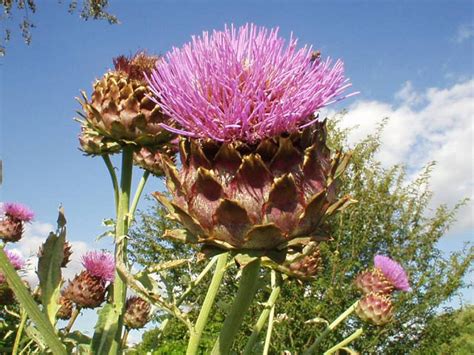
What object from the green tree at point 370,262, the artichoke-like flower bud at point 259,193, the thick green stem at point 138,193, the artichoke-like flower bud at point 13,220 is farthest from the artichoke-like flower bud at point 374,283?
the green tree at point 370,262

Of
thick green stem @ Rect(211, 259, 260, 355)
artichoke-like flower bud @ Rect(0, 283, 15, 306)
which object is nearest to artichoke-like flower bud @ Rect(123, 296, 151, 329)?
artichoke-like flower bud @ Rect(0, 283, 15, 306)

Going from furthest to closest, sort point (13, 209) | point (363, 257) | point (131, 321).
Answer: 1. point (363, 257)
2. point (13, 209)
3. point (131, 321)

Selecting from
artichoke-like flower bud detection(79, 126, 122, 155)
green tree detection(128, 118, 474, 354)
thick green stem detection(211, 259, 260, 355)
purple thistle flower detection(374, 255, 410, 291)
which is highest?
green tree detection(128, 118, 474, 354)

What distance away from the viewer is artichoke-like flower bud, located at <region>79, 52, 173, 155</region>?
5.68 ft

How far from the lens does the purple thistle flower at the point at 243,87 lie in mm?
1163

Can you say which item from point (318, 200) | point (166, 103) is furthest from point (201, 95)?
point (318, 200)

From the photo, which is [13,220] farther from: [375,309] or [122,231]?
[375,309]

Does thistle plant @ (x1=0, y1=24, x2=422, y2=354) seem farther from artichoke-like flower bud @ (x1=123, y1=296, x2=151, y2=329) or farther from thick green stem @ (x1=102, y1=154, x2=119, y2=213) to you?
artichoke-like flower bud @ (x1=123, y1=296, x2=151, y2=329)

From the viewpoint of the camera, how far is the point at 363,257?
10.7 metres

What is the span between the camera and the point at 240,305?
1.19 meters

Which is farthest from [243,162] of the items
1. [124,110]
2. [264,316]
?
[124,110]

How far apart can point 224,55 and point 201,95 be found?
107 millimetres

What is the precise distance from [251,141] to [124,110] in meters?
0.68

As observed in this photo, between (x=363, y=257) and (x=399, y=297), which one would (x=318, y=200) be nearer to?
(x=399, y=297)
